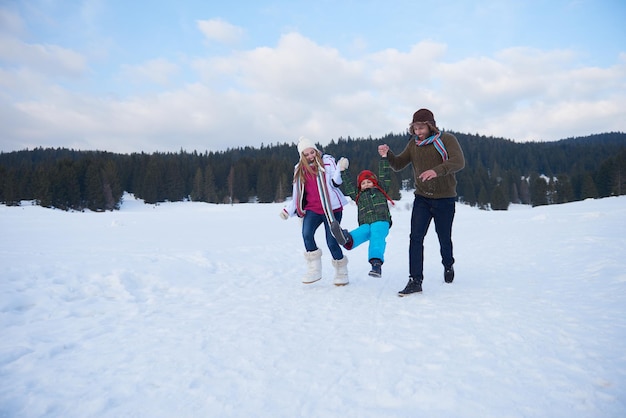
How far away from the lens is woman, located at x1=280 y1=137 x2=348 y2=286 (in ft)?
16.2

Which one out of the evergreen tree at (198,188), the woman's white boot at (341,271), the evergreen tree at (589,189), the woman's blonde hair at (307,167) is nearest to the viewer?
the woman's blonde hair at (307,167)

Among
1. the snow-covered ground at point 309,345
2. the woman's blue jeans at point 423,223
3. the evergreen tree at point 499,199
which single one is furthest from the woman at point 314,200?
the evergreen tree at point 499,199

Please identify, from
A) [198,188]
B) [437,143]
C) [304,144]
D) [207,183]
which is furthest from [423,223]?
[198,188]

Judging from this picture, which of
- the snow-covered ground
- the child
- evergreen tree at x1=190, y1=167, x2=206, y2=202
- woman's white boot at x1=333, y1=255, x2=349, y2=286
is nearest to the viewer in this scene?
the snow-covered ground

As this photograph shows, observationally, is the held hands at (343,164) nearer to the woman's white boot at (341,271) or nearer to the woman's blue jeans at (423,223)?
the woman's blue jeans at (423,223)

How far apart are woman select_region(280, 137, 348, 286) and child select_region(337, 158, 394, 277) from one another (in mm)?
207

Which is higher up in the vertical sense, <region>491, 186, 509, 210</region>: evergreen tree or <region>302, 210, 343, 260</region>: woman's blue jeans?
<region>491, 186, 509, 210</region>: evergreen tree

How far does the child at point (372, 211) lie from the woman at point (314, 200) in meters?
0.21

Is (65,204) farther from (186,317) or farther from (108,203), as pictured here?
(186,317)

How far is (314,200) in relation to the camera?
5.04m

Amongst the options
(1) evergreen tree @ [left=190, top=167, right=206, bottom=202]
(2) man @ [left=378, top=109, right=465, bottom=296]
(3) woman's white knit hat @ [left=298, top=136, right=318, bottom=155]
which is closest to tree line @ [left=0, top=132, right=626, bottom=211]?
(1) evergreen tree @ [left=190, top=167, right=206, bottom=202]

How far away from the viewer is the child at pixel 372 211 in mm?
4801

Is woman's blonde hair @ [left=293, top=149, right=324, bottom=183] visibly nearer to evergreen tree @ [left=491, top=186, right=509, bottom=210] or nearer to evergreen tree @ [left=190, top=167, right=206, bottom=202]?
evergreen tree @ [left=190, top=167, right=206, bottom=202]

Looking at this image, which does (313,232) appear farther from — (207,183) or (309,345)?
(207,183)
